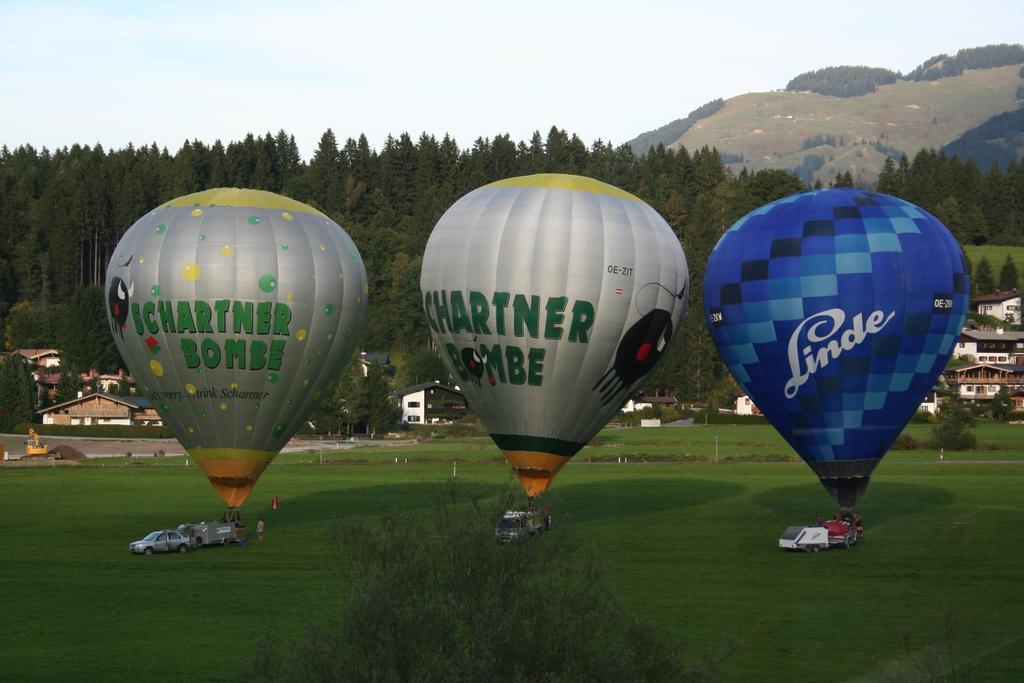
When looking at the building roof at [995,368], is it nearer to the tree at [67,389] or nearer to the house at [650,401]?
the house at [650,401]

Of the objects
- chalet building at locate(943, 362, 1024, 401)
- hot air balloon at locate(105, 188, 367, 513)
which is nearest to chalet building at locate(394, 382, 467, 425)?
chalet building at locate(943, 362, 1024, 401)

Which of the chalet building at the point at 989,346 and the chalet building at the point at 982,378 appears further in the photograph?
the chalet building at the point at 989,346

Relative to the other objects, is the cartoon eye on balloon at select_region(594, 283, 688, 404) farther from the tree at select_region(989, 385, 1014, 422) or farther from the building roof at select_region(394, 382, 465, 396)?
the building roof at select_region(394, 382, 465, 396)

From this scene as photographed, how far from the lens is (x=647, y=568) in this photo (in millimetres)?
49094

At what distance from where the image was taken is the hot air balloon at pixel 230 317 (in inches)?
2132

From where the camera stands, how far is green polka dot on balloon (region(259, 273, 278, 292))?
54.3 m

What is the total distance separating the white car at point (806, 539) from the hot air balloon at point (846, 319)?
8.23 ft

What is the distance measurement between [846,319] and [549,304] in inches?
451

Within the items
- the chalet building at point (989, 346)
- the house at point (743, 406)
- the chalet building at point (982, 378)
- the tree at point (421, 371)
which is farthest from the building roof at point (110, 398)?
the chalet building at point (989, 346)

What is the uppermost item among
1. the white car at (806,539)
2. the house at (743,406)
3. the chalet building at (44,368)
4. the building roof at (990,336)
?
the building roof at (990,336)

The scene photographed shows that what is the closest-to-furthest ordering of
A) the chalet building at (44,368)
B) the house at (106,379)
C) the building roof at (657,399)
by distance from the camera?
1. the chalet building at (44,368)
2. the house at (106,379)
3. the building roof at (657,399)

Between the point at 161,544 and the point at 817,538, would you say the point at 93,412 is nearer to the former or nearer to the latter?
the point at 161,544

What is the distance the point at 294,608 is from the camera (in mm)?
42219

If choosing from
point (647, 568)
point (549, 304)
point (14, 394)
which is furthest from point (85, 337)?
point (647, 568)
